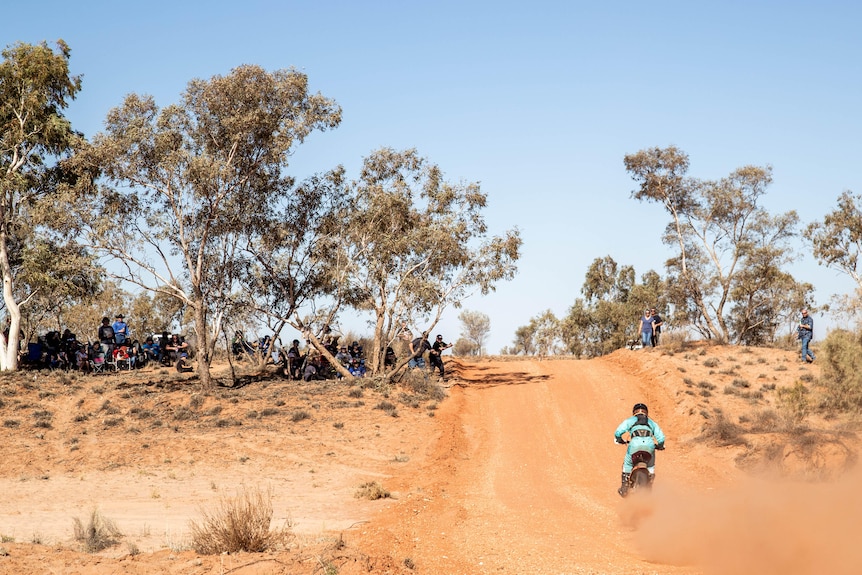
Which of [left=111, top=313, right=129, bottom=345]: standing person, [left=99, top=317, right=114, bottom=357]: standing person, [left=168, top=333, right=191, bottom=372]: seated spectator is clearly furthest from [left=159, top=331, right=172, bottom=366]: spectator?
[left=111, top=313, right=129, bottom=345]: standing person

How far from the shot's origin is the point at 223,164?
27.6m

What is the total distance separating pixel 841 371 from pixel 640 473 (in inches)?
482

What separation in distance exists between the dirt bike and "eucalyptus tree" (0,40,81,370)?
81.7 ft

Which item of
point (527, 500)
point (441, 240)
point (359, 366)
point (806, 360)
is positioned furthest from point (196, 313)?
point (806, 360)

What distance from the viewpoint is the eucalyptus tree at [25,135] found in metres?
29.4

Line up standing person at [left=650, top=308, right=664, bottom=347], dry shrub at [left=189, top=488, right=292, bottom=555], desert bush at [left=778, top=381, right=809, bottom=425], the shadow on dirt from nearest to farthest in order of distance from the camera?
1. dry shrub at [left=189, top=488, right=292, bottom=555]
2. desert bush at [left=778, top=381, right=809, bottom=425]
3. the shadow on dirt
4. standing person at [left=650, top=308, right=664, bottom=347]

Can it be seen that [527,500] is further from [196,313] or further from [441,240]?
[196,313]

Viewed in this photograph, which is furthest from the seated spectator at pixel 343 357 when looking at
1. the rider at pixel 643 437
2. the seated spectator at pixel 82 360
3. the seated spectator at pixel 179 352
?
the rider at pixel 643 437

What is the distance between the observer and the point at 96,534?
1084 cm

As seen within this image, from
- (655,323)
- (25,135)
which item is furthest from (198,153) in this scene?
(655,323)

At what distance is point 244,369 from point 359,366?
7153 mm

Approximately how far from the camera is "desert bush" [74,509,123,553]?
34.3ft

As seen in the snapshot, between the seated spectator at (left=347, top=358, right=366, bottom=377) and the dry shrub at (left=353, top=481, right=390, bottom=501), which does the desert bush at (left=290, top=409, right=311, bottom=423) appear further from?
the dry shrub at (left=353, top=481, right=390, bottom=501)

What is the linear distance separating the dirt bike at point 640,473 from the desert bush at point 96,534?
309 inches
